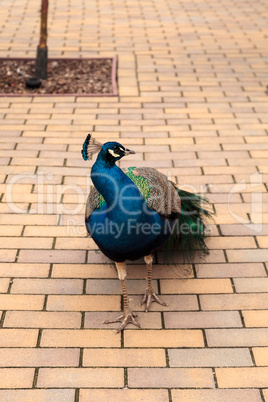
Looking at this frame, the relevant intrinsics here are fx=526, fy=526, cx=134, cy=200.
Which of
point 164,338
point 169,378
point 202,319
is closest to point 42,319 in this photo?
point 164,338

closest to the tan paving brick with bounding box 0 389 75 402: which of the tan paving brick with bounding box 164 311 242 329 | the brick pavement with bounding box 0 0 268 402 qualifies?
the brick pavement with bounding box 0 0 268 402

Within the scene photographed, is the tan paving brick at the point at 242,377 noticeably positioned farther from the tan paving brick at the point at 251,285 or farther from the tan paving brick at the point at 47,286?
the tan paving brick at the point at 47,286

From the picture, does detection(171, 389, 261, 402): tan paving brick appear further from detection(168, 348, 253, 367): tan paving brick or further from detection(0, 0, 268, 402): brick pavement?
detection(168, 348, 253, 367): tan paving brick

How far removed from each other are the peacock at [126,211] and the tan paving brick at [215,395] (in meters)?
0.61

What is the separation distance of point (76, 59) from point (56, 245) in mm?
4075

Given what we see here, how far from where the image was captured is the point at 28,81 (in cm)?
674

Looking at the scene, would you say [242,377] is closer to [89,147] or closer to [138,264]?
[138,264]

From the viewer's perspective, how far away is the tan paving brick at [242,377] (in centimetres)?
306

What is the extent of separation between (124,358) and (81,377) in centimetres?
29

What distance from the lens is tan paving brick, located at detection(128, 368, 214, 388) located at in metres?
3.06

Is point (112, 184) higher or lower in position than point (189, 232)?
higher

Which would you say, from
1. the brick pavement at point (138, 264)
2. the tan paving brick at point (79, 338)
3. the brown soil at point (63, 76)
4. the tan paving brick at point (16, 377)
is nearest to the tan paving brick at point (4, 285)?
the brick pavement at point (138, 264)

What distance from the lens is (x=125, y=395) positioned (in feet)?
9.84

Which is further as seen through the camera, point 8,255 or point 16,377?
point 8,255
